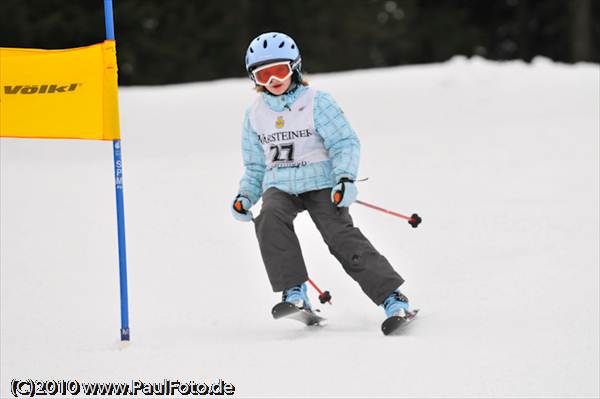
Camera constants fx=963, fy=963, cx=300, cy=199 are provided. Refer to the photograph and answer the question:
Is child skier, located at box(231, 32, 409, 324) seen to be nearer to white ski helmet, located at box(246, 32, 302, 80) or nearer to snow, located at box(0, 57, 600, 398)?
white ski helmet, located at box(246, 32, 302, 80)

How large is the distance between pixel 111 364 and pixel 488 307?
2.23 metres

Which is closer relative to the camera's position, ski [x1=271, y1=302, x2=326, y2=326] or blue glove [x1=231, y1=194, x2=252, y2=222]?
ski [x1=271, y1=302, x2=326, y2=326]

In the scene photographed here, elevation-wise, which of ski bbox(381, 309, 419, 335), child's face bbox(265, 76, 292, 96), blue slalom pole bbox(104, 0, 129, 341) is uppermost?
child's face bbox(265, 76, 292, 96)

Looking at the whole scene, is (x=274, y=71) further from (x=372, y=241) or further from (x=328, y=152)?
(x=372, y=241)

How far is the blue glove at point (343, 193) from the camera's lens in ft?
16.8

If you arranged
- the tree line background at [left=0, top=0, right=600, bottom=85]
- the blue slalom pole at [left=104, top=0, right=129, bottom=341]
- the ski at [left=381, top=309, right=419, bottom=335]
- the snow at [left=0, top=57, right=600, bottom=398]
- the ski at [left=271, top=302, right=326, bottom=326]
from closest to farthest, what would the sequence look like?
the snow at [left=0, top=57, right=600, bottom=398]
the ski at [left=381, top=309, right=419, bottom=335]
the ski at [left=271, top=302, right=326, bottom=326]
the blue slalom pole at [left=104, top=0, right=129, bottom=341]
the tree line background at [left=0, top=0, right=600, bottom=85]

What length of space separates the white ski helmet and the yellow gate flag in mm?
745

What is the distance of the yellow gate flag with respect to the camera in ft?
16.9

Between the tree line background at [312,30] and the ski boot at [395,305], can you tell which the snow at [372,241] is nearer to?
the ski boot at [395,305]

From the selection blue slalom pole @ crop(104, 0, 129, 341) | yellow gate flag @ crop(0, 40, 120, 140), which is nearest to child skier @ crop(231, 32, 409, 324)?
blue slalom pole @ crop(104, 0, 129, 341)

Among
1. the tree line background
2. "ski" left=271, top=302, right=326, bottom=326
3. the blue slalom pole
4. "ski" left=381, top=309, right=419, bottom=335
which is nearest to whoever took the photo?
"ski" left=381, top=309, right=419, bottom=335

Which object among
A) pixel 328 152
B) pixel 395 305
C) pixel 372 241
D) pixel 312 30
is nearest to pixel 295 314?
pixel 395 305

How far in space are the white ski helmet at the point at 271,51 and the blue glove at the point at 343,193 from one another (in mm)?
715

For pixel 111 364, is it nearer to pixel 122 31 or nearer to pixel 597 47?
pixel 122 31
